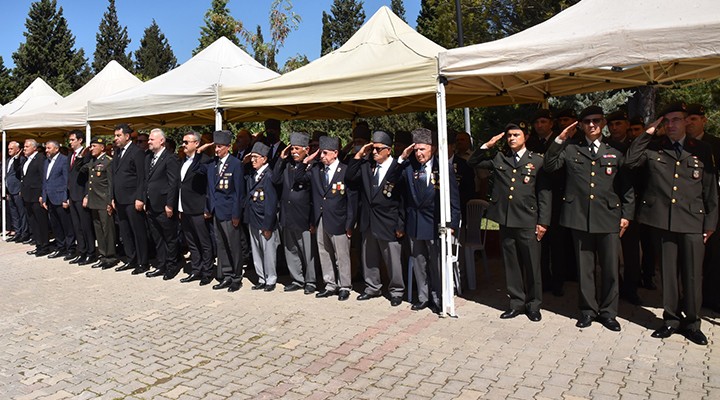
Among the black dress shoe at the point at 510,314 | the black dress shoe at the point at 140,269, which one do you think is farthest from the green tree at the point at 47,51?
the black dress shoe at the point at 510,314

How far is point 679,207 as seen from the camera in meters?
4.41

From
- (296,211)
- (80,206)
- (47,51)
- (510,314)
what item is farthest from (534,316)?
(47,51)

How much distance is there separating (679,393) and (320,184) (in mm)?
3762

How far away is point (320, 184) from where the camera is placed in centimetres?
602

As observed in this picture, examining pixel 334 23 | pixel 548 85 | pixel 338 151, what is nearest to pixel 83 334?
pixel 338 151

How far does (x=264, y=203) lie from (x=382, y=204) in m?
1.47

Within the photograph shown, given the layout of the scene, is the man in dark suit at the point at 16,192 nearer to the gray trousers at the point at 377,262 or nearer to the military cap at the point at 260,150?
the military cap at the point at 260,150

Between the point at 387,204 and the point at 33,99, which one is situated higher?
the point at 33,99

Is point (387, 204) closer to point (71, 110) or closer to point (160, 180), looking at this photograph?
point (160, 180)

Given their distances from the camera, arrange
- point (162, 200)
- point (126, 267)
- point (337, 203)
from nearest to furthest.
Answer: point (337, 203) → point (162, 200) → point (126, 267)

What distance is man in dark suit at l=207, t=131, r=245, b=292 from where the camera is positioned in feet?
21.2

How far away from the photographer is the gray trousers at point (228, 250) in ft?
21.6

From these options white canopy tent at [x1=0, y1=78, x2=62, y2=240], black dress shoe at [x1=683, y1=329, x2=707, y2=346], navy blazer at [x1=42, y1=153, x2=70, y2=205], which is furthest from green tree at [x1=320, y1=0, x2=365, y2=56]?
black dress shoe at [x1=683, y1=329, x2=707, y2=346]

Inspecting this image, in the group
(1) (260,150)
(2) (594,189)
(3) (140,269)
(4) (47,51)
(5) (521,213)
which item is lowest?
(3) (140,269)
